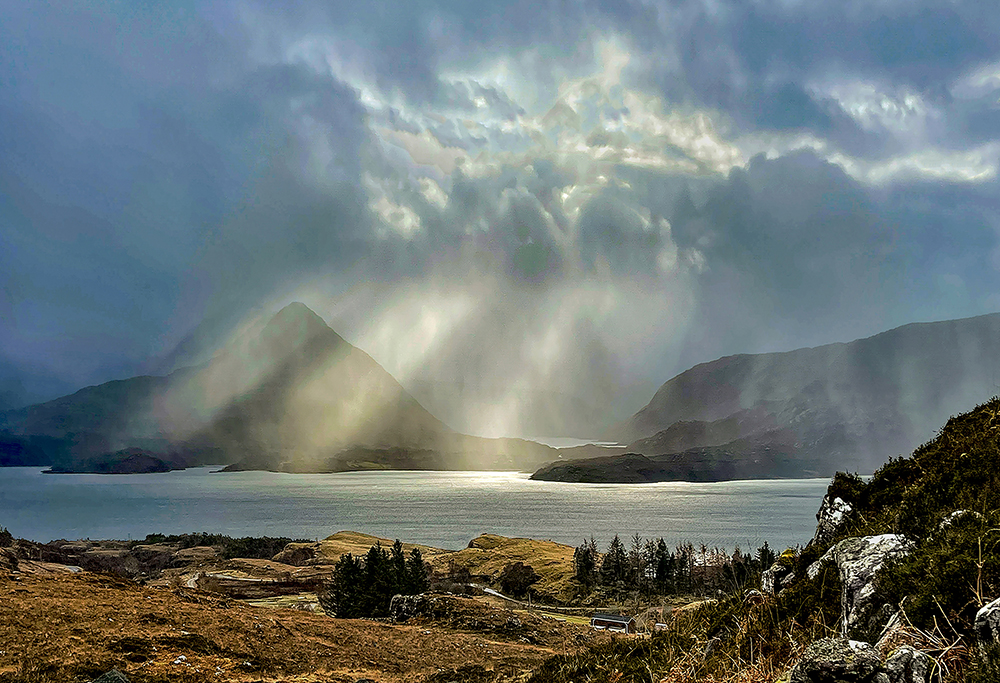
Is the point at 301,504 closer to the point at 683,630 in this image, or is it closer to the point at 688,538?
the point at 688,538

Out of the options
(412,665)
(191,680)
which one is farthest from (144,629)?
(412,665)

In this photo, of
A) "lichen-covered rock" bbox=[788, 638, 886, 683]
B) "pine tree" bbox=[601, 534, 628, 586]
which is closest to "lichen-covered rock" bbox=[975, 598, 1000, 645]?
"lichen-covered rock" bbox=[788, 638, 886, 683]

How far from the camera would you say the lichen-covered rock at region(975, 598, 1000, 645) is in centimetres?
324

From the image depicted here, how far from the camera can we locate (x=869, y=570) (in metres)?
5.32

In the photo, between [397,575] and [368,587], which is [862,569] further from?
[397,575]

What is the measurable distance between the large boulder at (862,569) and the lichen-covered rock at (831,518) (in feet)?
9.07

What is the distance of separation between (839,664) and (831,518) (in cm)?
649

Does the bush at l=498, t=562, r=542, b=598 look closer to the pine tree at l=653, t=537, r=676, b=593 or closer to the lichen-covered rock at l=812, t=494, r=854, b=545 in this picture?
the pine tree at l=653, t=537, r=676, b=593

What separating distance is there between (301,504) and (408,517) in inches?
2255

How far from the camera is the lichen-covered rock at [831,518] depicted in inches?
338

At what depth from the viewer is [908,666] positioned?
3396 millimetres

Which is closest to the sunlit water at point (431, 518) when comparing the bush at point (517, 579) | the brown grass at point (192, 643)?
the bush at point (517, 579)

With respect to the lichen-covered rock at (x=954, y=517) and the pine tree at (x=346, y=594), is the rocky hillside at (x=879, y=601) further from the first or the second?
the pine tree at (x=346, y=594)

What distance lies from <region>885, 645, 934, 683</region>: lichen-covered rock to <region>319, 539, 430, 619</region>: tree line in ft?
132
